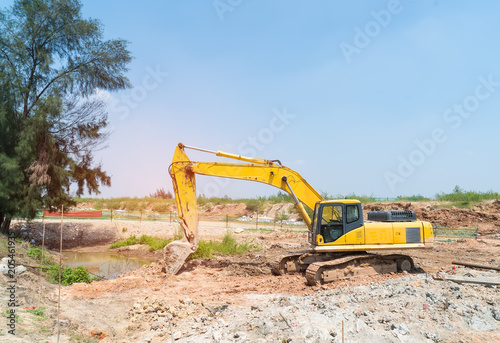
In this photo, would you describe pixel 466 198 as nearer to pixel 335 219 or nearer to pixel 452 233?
pixel 452 233

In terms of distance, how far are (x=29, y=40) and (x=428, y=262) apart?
835 inches

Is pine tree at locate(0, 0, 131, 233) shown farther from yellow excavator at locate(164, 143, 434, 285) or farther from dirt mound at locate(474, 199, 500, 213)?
dirt mound at locate(474, 199, 500, 213)

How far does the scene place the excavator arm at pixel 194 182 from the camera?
10320 mm

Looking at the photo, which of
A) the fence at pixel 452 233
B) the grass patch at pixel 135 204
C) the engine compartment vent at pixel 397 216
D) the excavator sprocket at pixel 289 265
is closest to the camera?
the engine compartment vent at pixel 397 216

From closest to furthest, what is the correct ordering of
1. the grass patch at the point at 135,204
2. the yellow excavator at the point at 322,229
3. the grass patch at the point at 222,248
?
1. the yellow excavator at the point at 322,229
2. the grass patch at the point at 222,248
3. the grass patch at the point at 135,204

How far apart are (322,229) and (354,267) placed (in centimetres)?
137

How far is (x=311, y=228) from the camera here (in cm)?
1034

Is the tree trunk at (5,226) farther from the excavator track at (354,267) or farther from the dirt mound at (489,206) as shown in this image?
the dirt mound at (489,206)

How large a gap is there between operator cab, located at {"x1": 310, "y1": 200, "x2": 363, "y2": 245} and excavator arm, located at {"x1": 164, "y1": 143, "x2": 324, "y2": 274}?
2.07 ft

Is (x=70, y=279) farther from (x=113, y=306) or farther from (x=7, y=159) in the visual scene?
(x=7, y=159)

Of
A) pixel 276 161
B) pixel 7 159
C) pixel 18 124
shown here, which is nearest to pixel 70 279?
pixel 276 161

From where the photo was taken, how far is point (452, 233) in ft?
73.6

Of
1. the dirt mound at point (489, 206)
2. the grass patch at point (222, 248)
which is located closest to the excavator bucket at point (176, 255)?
the grass patch at point (222, 248)

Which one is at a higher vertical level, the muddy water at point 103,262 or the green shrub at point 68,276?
the green shrub at point 68,276
